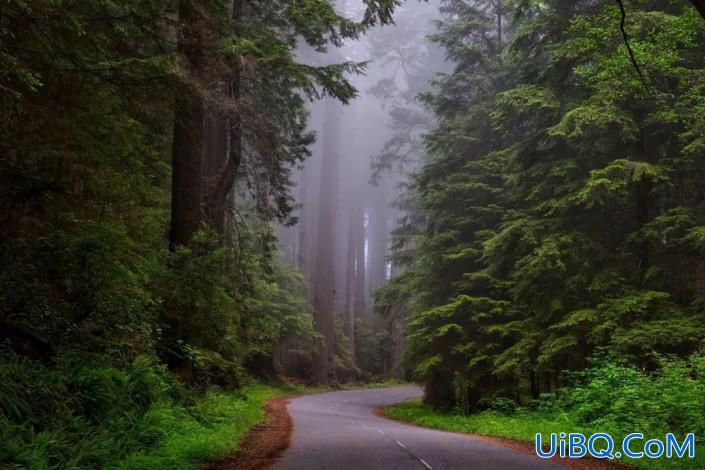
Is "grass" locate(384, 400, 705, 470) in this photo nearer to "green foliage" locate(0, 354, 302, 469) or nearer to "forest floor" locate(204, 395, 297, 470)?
"forest floor" locate(204, 395, 297, 470)

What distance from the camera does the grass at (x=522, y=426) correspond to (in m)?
6.95

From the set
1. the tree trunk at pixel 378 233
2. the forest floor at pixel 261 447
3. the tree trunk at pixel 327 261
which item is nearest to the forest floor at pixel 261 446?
the forest floor at pixel 261 447

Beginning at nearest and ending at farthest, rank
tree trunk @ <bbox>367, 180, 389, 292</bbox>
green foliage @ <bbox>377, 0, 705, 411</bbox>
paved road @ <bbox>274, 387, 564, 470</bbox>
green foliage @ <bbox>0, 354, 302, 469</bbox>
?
1. green foliage @ <bbox>0, 354, 302, 469</bbox>
2. paved road @ <bbox>274, 387, 564, 470</bbox>
3. green foliage @ <bbox>377, 0, 705, 411</bbox>
4. tree trunk @ <bbox>367, 180, 389, 292</bbox>

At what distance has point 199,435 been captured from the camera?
7.75 metres

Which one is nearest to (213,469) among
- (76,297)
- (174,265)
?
(76,297)

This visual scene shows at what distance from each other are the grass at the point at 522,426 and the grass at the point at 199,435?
5.34 metres

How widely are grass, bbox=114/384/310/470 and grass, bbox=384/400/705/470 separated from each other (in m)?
5.34

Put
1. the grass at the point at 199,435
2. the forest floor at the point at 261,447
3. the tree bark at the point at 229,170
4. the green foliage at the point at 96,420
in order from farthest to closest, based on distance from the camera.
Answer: the tree bark at the point at 229,170 → the forest floor at the point at 261,447 → the grass at the point at 199,435 → the green foliage at the point at 96,420

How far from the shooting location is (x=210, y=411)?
980cm

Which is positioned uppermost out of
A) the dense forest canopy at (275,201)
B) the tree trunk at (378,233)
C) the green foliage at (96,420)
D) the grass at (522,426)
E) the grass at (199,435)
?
the tree trunk at (378,233)

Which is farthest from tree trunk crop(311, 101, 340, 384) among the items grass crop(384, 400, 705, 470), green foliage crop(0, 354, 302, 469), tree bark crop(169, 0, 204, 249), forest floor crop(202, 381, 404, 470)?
green foliage crop(0, 354, 302, 469)

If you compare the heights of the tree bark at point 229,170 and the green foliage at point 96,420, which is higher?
the tree bark at point 229,170

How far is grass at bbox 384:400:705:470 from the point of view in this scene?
695 cm

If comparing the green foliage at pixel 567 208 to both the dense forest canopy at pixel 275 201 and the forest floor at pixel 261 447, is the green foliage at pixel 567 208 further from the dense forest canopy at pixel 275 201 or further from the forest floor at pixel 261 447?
the forest floor at pixel 261 447
